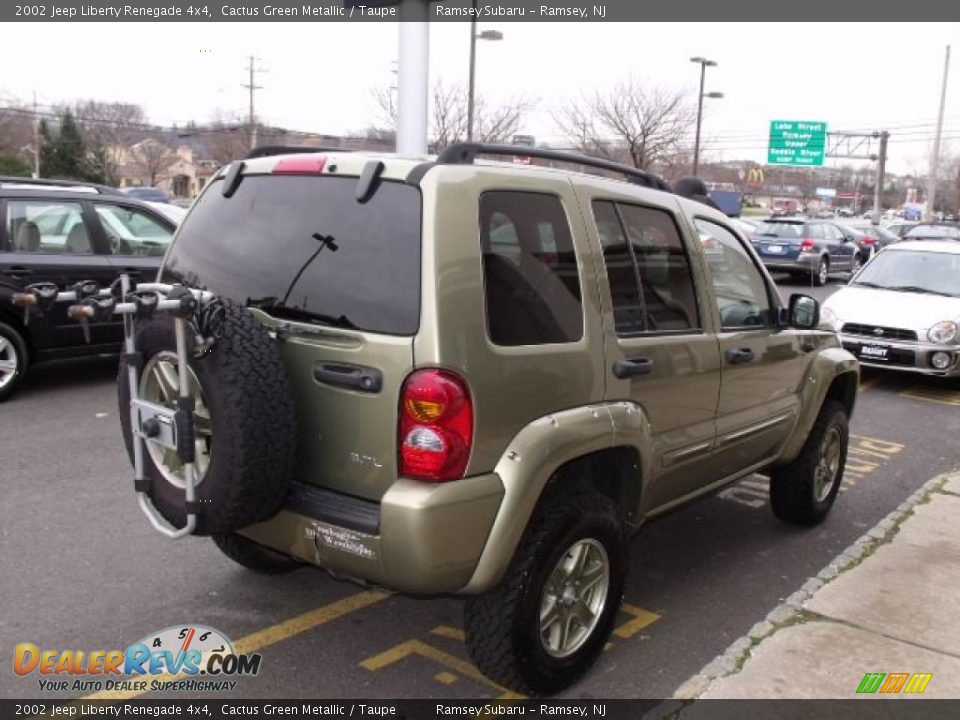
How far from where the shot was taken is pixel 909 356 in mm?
9219

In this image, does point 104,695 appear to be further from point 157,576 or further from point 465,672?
point 465,672

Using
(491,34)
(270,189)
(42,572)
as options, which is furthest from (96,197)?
(491,34)

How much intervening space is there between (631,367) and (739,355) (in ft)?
3.25

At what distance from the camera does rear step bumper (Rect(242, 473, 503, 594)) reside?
272cm

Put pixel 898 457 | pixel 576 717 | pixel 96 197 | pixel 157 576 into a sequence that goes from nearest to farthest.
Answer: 1. pixel 576 717
2. pixel 157 576
3. pixel 898 457
4. pixel 96 197

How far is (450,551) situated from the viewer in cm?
276

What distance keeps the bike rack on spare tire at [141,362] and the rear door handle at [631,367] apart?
1478mm

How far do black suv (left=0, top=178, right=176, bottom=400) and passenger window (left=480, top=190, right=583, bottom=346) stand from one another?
5738mm

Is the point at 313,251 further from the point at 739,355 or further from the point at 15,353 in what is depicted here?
the point at 15,353

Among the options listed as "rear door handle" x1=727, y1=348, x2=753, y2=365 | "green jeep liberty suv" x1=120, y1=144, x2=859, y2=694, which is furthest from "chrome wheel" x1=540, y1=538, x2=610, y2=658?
"rear door handle" x1=727, y1=348, x2=753, y2=365

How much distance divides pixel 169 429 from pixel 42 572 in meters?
1.79

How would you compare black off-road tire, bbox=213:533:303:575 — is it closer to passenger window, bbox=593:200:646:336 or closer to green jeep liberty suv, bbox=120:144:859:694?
green jeep liberty suv, bbox=120:144:859:694

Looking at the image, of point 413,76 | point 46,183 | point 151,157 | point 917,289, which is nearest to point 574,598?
point 46,183

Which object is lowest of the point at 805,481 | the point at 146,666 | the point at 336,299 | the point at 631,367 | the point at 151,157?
the point at 146,666
